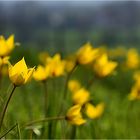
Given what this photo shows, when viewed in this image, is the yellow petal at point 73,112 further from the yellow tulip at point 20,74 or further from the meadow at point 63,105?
the yellow tulip at point 20,74

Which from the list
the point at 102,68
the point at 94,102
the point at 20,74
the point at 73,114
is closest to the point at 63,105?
the point at 102,68

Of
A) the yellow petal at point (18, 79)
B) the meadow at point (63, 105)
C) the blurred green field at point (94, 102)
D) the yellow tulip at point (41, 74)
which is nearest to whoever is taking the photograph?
the yellow petal at point (18, 79)

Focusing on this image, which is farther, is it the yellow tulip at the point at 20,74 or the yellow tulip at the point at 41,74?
the yellow tulip at the point at 41,74

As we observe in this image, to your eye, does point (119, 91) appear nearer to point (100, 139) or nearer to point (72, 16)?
point (100, 139)

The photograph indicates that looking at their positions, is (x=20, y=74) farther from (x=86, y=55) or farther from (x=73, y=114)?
(x=86, y=55)

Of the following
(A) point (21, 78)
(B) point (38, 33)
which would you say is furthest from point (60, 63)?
(B) point (38, 33)

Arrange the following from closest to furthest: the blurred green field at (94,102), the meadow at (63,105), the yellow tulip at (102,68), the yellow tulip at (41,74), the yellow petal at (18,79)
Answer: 1. the yellow petal at (18,79)
2. the meadow at (63,105)
3. the yellow tulip at (41,74)
4. the yellow tulip at (102,68)
5. the blurred green field at (94,102)

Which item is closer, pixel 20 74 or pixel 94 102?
pixel 20 74

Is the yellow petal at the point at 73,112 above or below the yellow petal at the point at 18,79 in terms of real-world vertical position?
below

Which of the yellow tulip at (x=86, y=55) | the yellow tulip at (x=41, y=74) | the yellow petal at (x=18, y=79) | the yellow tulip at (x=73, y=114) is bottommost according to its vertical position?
the yellow tulip at (x=73, y=114)

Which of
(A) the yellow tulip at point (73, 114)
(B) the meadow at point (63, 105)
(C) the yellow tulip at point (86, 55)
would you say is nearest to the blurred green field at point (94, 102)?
(B) the meadow at point (63, 105)
